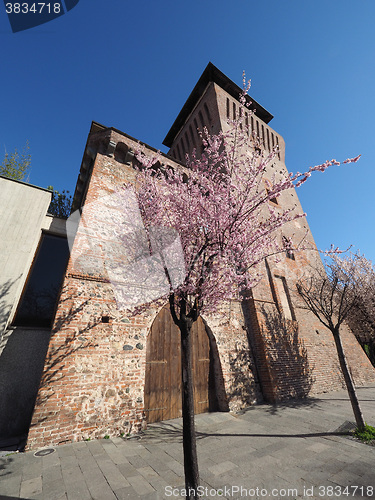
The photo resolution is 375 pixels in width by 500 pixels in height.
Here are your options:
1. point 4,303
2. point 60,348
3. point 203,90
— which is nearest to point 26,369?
point 60,348

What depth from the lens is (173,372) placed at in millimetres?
6234

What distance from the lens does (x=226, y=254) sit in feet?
13.6

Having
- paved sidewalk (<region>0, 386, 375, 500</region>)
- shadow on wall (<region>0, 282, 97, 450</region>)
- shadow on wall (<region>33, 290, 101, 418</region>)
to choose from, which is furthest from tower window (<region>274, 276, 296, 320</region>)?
shadow on wall (<region>0, 282, 97, 450</region>)

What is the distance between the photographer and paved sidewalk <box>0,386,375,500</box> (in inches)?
110

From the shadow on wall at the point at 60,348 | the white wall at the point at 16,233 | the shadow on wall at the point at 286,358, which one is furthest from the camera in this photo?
the shadow on wall at the point at 286,358

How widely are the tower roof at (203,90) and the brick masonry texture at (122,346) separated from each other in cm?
953

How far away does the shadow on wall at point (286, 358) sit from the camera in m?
7.64

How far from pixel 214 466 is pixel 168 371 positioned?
9.46 ft

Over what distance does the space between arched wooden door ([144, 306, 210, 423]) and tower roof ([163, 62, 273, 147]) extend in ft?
45.1

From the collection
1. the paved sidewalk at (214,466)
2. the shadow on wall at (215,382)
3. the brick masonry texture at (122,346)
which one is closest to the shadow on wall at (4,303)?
the brick masonry texture at (122,346)

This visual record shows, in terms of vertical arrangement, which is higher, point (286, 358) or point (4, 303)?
point (4, 303)

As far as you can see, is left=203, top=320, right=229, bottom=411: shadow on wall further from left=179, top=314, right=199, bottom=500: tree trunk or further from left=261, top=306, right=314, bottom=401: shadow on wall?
left=179, top=314, right=199, bottom=500: tree trunk

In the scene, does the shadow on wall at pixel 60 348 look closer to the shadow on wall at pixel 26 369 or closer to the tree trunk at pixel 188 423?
the shadow on wall at pixel 26 369

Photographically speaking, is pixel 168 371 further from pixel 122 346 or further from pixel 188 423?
pixel 188 423
